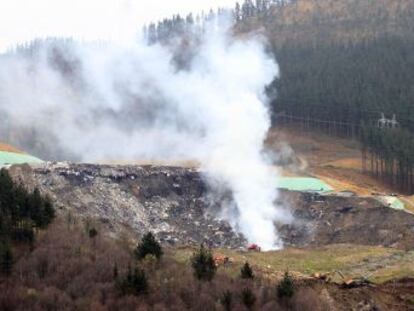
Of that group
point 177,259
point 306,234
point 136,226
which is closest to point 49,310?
point 177,259

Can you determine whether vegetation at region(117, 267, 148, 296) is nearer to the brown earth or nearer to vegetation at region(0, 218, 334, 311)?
vegetation at region(0, 218, 334, 311)

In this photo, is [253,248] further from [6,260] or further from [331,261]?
[6,260]

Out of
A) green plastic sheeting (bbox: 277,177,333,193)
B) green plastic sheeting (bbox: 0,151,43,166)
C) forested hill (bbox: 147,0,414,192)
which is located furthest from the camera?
forested hill (bbox: 147,0,414,192)

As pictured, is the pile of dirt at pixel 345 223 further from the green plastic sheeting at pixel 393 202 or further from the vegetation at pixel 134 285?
the vegetation at pixel 134 285

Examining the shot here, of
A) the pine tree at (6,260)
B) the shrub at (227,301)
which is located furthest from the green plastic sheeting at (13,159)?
the shrub at (227,301)

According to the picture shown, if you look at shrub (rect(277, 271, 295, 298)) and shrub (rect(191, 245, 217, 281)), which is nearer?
shrub (rect(277, 271, 295, 298))

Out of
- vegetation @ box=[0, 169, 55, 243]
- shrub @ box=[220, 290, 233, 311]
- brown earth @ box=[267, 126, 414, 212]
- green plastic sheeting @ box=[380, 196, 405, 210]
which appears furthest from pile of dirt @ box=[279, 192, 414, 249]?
vegetation @ box=[0, 169, 55, 243]

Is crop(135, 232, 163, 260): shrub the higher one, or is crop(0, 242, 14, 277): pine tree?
crop(0, 242, 14, 277): pine tree
